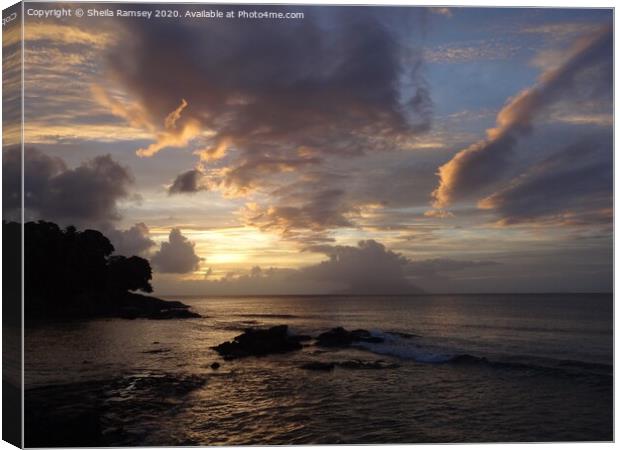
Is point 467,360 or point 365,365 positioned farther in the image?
point 467,360

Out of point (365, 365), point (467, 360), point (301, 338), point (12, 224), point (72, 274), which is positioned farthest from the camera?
point (301, 338)

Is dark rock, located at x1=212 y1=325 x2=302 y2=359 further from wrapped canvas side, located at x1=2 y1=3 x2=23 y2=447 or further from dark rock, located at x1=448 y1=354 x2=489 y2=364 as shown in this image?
wrapped canvas side, located at x1=2 y1=3 x2=23 y2=447

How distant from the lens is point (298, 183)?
920 cm

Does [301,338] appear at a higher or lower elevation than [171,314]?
lower

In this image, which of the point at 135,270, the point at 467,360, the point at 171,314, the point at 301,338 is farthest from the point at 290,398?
the point at 171,314

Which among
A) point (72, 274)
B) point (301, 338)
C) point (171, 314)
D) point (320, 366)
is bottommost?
point (320, 366)

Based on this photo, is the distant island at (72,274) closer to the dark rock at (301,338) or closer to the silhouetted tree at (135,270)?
the silhouetted tree at (135,270)

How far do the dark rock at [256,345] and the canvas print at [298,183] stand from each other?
2.45m

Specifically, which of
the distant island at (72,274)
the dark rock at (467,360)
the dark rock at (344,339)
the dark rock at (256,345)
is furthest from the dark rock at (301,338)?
the distant island at (72,274)

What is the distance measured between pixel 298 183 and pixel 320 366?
4501mm

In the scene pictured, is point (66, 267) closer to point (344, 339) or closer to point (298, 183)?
point (298, 183)

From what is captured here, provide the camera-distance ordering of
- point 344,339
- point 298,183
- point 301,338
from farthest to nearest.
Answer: point 301,338 → point 344,339 → point 298,183

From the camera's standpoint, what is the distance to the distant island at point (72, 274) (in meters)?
7.31

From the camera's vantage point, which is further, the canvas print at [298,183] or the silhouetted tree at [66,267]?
the silhouetted tree at [66,267]
